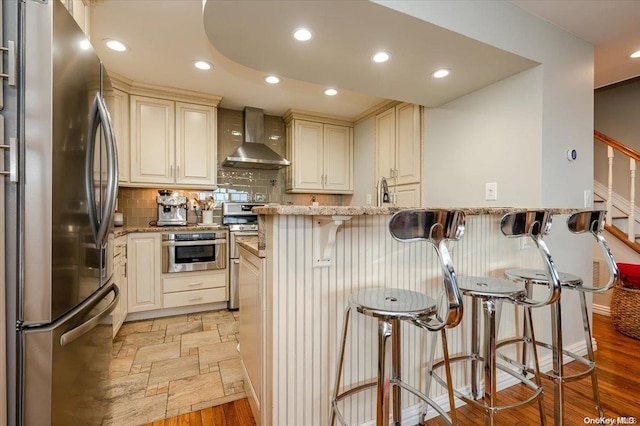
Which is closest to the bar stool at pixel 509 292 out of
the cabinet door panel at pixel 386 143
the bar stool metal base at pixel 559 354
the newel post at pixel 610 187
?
the bar stool metal base at pixel 559 354

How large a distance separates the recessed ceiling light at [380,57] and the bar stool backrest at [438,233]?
131 centimetres

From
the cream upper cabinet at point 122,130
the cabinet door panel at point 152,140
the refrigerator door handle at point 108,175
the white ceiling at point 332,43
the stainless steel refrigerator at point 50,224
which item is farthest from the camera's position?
the cabinet door panel at point 152,140

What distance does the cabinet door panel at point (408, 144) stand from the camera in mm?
3020

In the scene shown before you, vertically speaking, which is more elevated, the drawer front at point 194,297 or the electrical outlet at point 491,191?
the electrical outlet at point 491,191

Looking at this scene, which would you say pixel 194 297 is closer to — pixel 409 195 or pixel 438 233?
pixel 409 195

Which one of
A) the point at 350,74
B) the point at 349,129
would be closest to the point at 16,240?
the point at 350,74

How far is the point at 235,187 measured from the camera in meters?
3.94

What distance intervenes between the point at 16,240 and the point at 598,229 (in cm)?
245

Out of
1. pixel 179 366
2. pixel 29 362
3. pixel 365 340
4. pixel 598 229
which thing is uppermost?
pixel 598 229

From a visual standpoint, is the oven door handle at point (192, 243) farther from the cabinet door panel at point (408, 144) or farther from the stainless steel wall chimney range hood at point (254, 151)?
the cabinet door panel at point (408, 144)

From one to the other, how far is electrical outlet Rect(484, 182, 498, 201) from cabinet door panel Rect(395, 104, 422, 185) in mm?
793

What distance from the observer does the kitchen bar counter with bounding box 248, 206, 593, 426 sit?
125 centimetres

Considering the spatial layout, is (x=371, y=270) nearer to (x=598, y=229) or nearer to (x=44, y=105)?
(x=598, y=229)

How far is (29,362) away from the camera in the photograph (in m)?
0.87
